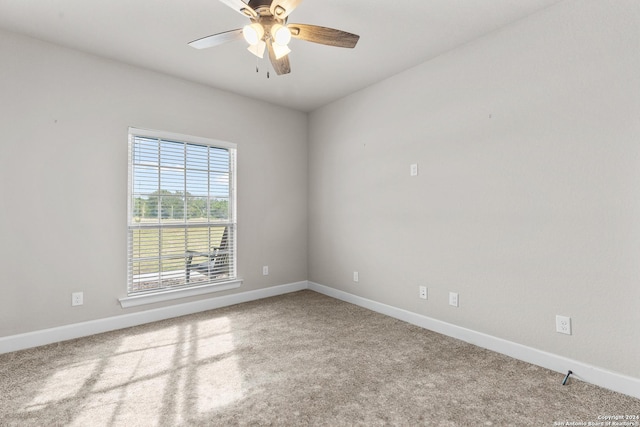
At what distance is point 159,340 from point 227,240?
1.42m

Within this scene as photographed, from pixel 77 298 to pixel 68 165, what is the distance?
124 cm

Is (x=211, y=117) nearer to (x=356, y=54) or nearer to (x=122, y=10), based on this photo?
(x=122, y=10)

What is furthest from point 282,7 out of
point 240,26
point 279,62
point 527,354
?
point 527,354

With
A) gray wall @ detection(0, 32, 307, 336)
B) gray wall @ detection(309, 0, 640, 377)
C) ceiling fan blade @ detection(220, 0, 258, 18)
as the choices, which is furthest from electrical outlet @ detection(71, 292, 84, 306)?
gray wall @ detection(309, 0, 640, 377)

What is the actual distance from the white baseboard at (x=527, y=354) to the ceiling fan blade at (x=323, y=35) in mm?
2579

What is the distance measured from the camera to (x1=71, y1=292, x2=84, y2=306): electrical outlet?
289 cm

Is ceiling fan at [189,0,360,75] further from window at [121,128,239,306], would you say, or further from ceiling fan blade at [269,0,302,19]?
window at [121,128,239,306]

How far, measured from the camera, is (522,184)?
8.07ft

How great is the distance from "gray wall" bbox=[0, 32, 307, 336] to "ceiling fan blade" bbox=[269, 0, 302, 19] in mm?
2150

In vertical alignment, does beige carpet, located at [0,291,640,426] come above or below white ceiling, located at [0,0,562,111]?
below

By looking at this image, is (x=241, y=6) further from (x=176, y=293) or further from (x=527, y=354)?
(x=527, y=354)

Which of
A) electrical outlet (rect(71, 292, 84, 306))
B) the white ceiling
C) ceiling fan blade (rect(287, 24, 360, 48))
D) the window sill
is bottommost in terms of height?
the window sill

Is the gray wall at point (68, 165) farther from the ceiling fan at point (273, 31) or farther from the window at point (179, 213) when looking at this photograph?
the ceiling fan at point (273, 31)

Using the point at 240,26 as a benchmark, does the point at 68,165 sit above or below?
below
